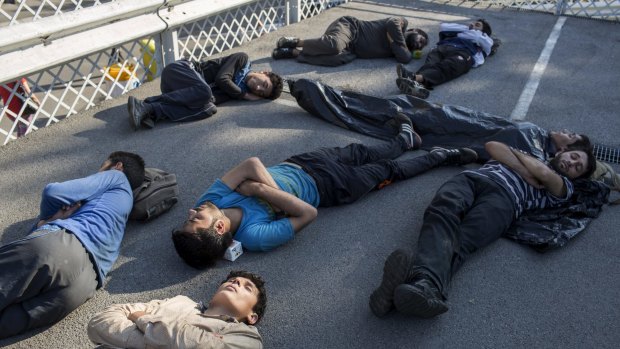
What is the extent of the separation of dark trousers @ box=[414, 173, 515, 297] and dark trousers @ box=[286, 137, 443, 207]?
530mm

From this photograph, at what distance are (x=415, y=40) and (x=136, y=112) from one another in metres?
3.64

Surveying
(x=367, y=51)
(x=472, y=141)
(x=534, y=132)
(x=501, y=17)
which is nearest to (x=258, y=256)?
(x=472, y=141)

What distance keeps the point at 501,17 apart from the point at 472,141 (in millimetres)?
4892

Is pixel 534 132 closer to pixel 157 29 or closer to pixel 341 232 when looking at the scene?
pixel 341 232

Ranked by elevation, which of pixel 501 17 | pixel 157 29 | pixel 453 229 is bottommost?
pixel 501 17

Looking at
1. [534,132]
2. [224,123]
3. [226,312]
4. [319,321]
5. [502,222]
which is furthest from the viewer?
[224,123]

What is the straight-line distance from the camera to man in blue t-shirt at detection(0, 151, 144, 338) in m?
2.56

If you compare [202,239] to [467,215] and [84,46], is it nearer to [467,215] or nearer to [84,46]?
[467,215]

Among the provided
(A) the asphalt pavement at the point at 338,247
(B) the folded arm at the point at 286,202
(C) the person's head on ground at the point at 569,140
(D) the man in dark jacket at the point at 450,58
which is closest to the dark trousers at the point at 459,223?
(A) the asphalt pavement at the point at 338,247

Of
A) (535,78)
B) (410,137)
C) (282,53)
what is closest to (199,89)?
(282,53)

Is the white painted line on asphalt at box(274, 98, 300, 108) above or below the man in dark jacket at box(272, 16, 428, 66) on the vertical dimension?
below

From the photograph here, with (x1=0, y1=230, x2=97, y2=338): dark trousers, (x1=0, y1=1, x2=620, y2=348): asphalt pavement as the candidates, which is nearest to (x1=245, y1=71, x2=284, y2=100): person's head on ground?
(x1=0, y1=1, x2=620, y2=348): asphalt pavement

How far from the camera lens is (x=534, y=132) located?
431 centimetres

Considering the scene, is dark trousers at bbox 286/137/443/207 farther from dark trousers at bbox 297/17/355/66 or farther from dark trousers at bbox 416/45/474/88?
dark trousers at bbox 297/17/355/66
